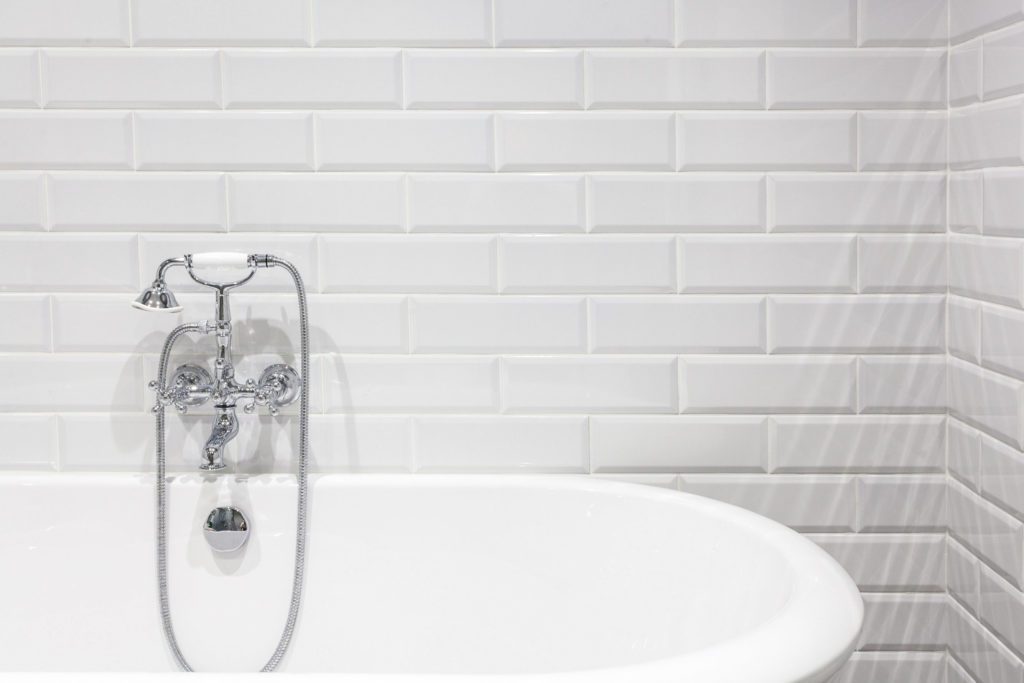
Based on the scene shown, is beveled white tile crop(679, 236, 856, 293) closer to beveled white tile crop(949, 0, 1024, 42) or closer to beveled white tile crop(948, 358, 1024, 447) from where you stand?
beveled white tile crop(948, 358, 1024, 447)

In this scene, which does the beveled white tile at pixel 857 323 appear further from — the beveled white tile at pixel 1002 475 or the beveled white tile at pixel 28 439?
the beveled white tile at pixel 28 439

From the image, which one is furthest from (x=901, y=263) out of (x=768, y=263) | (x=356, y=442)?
(x=356, y=442)

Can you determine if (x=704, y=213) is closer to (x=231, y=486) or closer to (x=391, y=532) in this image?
(x=391, y=532)

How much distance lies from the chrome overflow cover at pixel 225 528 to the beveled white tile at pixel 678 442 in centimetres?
61

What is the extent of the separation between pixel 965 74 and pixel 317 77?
1063 mm

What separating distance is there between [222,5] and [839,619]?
1345 millimetres

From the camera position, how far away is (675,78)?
1.67 meters

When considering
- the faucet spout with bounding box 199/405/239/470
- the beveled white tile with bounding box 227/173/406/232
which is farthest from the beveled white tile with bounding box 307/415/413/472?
the beveled white tile with bounding box 227/173/406/232

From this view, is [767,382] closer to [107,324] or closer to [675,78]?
[675,78]

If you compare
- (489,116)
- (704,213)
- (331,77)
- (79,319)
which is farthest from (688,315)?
(79,319)

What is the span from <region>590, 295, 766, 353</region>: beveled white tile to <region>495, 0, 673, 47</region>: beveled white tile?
44 cm

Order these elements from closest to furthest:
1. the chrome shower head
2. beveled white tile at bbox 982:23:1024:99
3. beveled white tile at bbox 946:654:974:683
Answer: beveled white tile at bbox 982:23:1024:99, the chrome shower head, beveled white tile at bbox 946:654:974:683

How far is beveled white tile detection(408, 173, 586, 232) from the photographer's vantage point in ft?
5.51

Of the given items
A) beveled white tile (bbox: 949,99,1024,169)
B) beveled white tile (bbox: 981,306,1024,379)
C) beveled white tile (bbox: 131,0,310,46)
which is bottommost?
beveled white tile (bbox: 981,306,1024,379)
